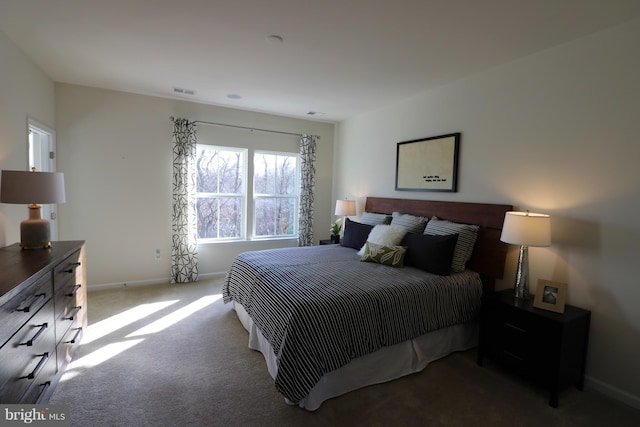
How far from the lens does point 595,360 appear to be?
225 cm

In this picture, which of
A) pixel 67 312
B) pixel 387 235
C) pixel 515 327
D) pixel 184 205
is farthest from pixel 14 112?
pixel 515 327

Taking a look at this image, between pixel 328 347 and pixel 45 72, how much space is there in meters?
4.00

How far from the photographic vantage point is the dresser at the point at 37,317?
4.54ft

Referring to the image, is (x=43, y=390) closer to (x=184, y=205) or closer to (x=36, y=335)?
(x=36, y=335)

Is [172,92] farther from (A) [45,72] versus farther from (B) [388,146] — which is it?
(B) [388,146]

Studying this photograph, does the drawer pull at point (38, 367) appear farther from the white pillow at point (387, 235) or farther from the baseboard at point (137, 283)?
the white pillow at point (387, 235)

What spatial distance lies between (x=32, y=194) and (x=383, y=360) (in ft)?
9.13

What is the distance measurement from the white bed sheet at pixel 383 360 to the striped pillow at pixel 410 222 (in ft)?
3.44

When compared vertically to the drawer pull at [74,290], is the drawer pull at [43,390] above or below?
below

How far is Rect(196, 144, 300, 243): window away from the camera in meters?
4.56

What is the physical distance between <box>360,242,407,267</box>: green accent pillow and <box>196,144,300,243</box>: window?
2317mm

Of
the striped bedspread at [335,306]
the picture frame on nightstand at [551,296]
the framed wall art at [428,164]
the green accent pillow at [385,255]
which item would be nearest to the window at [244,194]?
the striped bedspread at [335,306]

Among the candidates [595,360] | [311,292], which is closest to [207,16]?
[311,292]

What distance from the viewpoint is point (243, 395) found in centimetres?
207
